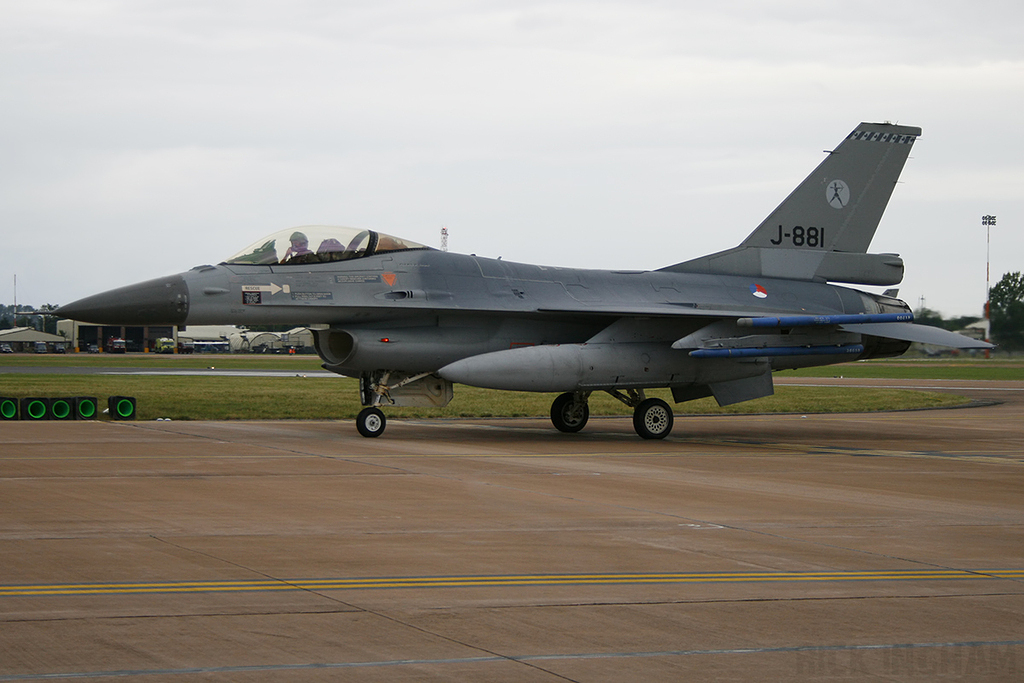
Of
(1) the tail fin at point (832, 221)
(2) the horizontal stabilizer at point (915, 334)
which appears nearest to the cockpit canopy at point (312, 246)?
(1) the tail fin at point (832, 221)

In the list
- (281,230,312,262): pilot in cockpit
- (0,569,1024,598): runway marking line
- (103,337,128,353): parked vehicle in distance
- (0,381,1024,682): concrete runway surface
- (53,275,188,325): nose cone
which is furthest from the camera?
(103,337,128,353): parked vehicle in distance

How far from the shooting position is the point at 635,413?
1862cm

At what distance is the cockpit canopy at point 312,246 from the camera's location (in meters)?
16.8

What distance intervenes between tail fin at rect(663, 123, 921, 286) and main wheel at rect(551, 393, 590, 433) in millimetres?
3301

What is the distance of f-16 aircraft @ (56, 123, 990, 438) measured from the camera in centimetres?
1662

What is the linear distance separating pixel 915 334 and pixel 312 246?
10.6m

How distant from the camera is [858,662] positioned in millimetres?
5074

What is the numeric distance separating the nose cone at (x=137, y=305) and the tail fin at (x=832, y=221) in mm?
9317

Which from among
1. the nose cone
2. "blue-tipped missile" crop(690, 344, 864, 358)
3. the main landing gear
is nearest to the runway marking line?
the nose cone

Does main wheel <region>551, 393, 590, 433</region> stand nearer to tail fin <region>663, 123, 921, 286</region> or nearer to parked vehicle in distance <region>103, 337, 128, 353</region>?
tail fin <region>663, 123, 921, 286</region>

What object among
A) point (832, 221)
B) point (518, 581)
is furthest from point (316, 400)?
point (518, 581)

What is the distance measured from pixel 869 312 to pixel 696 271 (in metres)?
3.56

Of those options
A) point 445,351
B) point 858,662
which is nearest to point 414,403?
point 445,351

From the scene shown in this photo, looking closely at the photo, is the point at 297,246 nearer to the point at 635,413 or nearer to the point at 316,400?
the point at 635,413
